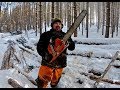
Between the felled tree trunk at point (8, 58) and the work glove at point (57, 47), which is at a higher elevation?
the work glove at point (57, 47)

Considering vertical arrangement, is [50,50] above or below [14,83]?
above

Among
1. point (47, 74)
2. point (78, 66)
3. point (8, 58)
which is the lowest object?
point (78, 66)

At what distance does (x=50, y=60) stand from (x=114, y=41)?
12.1 meters

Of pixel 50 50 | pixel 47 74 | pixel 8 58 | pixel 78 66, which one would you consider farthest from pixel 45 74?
pixel 78 66

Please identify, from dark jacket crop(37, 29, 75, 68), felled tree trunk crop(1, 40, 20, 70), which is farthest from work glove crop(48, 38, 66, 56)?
felled tree trunk crop(1, 40, 20, 70)

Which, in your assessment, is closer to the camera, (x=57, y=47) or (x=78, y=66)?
(x=57, y=47)

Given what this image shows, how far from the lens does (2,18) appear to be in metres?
63.6

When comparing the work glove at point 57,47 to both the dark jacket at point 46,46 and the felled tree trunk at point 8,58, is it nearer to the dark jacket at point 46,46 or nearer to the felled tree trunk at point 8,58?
the dark jacket at point 46,46

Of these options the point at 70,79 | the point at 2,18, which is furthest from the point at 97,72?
the point at 2,18

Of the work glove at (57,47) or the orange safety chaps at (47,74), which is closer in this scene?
the work glove at (57,47)

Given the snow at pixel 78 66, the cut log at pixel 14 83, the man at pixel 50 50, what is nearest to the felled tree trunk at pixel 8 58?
the snow at pixel 78 66

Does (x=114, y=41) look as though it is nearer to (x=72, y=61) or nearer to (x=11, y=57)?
(x=72, y=61)

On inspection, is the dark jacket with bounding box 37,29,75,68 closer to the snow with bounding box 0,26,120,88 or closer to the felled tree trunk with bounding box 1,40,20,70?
the snow with bounding box 0,26,120,88

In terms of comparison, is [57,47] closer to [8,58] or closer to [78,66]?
[8,58]
